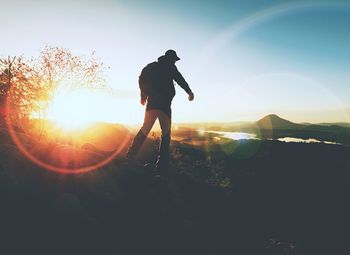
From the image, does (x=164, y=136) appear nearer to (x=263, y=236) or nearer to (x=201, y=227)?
(x=201, y=227)

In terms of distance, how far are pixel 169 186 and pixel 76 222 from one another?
396 centimetres

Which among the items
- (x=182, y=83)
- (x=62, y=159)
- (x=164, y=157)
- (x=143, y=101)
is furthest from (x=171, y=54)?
(x=62, y=159)

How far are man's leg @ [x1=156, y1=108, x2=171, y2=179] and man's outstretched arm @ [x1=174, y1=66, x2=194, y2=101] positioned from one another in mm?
882

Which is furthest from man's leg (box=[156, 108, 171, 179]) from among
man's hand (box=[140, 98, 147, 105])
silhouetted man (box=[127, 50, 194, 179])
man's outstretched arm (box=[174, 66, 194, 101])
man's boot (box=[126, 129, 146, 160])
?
man's outstretched arm (box=[174, 66, 194, 101])

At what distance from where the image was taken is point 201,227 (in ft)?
24.2

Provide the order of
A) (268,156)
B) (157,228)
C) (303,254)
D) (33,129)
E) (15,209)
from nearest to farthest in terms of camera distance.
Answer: (15,209) < (157,228) < (303,254) < (33,129) < (268,156)

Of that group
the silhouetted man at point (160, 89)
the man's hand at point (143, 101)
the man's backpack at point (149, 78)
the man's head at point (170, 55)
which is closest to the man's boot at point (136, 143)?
the silhouetted man at point (160, 89)

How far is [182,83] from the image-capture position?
941 centimetres

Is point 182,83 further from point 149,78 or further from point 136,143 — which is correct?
point 136,143

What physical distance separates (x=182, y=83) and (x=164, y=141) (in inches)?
77.5

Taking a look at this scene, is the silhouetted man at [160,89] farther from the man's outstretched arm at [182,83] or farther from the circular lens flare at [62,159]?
the circular lens flare at [62,159]

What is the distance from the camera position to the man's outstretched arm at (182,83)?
30.5 ft

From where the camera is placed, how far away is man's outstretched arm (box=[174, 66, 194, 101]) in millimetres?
9305

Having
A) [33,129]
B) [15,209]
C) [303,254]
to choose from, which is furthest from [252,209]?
[33,129]
